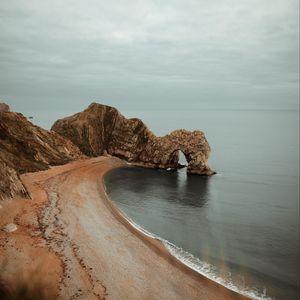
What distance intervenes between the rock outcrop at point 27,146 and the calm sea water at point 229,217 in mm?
14697

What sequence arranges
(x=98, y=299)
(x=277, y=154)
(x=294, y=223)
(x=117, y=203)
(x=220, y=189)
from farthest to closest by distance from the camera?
(x=277, y=154), (x=220, y=189), (x=117, y=203), (x=294, y=223), (x=98, y=299)

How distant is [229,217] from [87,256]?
25.3 metres

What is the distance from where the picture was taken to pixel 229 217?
4831 cm

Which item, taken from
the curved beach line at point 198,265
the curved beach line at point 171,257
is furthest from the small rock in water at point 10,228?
the curved beach line at point 198,265

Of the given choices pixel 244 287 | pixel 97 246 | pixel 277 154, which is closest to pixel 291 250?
pixel 244 287

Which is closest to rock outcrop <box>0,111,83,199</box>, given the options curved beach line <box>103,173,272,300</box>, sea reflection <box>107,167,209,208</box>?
sea reflection <box>107,167,209,208</box>

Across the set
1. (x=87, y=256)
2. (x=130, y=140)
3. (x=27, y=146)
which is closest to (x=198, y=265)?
(x=87, y=256)

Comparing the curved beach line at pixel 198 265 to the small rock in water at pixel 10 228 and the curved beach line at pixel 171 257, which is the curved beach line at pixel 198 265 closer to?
the curved beach line at pixel 171 257

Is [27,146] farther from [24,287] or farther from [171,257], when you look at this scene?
[24,287]

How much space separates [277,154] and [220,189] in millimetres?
60606

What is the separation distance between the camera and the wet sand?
88.1 ft

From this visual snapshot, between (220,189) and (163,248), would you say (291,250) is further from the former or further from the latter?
(220,189)

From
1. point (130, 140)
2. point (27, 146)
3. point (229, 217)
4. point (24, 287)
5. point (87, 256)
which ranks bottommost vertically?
point (24, 287)

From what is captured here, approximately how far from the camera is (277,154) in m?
117
